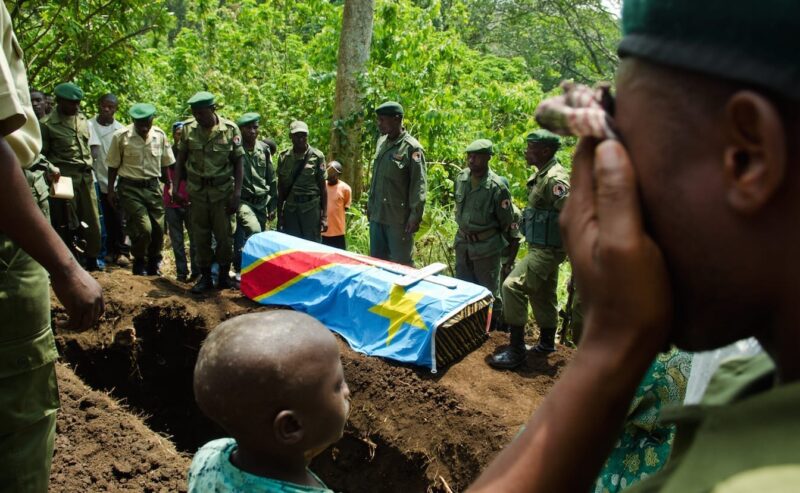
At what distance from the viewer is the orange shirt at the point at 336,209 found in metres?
7.71

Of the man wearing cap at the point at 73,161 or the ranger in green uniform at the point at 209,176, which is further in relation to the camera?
the man wearing cap at the point at 73,161

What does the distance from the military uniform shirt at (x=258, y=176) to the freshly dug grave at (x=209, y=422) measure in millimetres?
1277

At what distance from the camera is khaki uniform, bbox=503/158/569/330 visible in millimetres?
4949

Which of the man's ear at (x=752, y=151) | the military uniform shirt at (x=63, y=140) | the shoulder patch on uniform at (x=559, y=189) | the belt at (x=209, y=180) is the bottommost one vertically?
the belt at (x=209, y=180)

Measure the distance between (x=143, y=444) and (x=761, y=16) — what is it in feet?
12.9

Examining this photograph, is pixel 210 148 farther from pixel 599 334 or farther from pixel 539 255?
pixel 599 334

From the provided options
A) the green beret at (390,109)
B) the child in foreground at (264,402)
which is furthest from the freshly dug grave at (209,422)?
the child in foreground at (264,402)

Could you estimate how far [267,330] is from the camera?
1.47 m

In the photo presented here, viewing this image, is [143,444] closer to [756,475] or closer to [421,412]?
[421,412]

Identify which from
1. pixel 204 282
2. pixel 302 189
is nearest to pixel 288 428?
pixel 204 282

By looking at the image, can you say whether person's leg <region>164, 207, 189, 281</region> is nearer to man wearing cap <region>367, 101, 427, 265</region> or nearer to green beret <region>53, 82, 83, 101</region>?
green beret <region>53, 82, 83, 101</region>

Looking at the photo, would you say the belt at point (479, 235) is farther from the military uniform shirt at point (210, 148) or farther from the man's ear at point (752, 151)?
the man's ear at point (752, 151)

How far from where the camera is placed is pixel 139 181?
7.12m

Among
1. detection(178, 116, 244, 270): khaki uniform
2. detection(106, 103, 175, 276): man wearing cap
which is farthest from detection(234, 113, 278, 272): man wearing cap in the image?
detection(106, 103, 175, 276): man wearing cap
